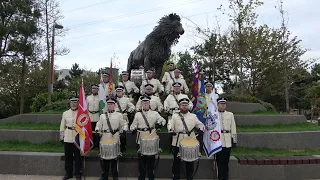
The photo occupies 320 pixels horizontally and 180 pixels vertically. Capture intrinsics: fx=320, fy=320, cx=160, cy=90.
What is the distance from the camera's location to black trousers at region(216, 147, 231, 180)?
23.6 ft

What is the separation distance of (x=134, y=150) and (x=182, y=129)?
237 centimetres

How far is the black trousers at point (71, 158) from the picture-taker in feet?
25.3

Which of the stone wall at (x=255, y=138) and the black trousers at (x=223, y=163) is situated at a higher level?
the stone wall at (x=255, y=138)

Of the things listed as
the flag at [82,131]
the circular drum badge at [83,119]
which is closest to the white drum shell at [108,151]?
the flag at [82,131]

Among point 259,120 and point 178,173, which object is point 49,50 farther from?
point 178,173

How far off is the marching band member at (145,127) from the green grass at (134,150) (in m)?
1.30

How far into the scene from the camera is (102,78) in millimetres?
9547

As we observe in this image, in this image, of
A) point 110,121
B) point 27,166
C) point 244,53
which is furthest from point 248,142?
point 244,53

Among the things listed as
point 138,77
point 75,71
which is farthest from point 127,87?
point 75,71

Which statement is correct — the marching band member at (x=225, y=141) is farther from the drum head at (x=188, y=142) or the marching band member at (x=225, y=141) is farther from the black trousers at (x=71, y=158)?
the black trousers at (x=71, y=158)

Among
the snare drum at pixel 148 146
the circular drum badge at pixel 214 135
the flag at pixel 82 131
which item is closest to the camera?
the snare drum at pixel 148 146

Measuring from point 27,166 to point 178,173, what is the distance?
4.00m

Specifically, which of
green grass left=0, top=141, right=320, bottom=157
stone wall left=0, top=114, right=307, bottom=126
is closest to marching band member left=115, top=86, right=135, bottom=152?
green grass left=0, top=141, right=320, bottom=157

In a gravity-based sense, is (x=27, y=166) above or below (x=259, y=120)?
below
